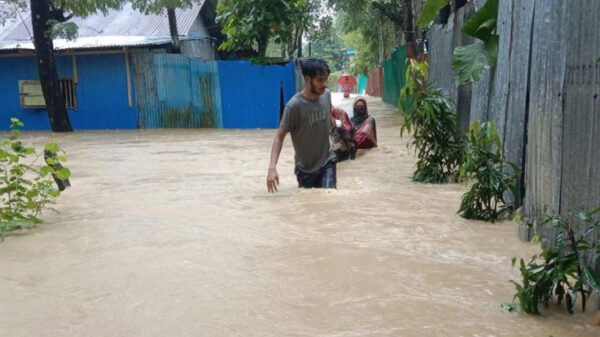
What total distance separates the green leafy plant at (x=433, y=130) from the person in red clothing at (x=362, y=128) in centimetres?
299

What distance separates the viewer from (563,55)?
11.2 ft

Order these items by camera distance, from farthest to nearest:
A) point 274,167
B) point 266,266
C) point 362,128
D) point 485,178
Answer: point 362,128 → point 274,167 → point 485,178 → point 266,266

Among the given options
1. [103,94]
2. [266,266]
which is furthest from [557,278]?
[103,94]

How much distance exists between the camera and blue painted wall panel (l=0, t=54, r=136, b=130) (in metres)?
17.1

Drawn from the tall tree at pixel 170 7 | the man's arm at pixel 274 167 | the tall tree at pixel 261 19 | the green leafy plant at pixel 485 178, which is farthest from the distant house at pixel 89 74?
the green leafy plant at pixel 485 178

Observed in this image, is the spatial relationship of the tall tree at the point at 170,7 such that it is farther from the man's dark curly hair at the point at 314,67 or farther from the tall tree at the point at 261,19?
the man's dark curly hair at the point at 314,67

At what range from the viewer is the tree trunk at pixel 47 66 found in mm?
15086

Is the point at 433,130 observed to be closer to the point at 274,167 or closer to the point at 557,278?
the point at 274,167

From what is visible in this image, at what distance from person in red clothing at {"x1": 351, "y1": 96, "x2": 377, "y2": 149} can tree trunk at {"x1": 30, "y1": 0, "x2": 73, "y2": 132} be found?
371 inches

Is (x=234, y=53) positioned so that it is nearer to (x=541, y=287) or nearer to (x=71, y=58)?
(x=71, y=58)

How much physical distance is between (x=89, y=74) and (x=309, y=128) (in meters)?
13.6

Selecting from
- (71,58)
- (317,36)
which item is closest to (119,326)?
(71,58)

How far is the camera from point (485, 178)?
4.54 metres

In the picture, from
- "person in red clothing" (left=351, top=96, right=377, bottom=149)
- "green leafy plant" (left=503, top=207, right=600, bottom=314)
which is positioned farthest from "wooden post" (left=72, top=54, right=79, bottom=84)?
"green leafy plant" (left=503, top=207, right=600, bottom=314)
